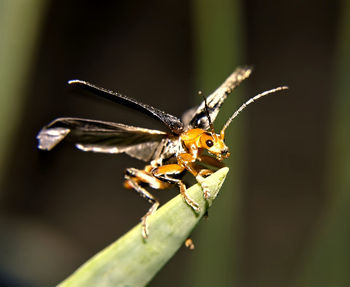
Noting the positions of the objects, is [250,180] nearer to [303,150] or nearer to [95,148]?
[303,150]

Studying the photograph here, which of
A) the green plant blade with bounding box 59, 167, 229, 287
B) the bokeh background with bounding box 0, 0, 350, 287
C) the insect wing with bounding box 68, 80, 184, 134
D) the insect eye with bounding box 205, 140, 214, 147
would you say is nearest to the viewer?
the green plant blade with bounding box 59, 167, 229, 287

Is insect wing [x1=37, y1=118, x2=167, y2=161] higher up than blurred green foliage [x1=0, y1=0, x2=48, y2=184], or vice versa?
blurred green foliage [x1=0, y1=0, x2=48, y2=184]

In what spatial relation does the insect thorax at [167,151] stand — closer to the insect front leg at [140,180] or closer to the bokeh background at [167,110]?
the insect front leg at [140,180]

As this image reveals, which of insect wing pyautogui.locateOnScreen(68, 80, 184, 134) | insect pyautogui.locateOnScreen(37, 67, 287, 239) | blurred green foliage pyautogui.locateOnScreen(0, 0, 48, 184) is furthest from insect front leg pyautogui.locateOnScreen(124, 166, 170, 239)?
blurred green foliage pyautogui.locateOnScreen(0, 0, 48, 184)

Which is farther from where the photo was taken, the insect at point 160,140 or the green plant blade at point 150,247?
the insect at point 160,140

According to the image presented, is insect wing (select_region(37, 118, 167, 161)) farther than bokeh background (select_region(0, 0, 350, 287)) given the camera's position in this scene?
No

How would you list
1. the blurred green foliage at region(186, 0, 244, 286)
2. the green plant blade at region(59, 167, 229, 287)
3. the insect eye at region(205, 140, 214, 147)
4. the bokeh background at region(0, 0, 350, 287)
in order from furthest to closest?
the bokeh background at region(0, 0, 350, 287), the blurred green foliage at region(186, 0, 244, 286), the insect eye at region(205, 140, 214, 147), the green plant blade at region(59, 167, 229, 287)

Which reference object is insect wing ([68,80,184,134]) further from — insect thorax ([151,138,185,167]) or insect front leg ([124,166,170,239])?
insect front leg ([124,166,170,239])

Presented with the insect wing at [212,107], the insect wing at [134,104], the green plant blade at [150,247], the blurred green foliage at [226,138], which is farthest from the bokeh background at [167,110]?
the green plant blade at [150,247]

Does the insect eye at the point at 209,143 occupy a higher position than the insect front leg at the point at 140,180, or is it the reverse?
the insect eye at the point at 209,143
